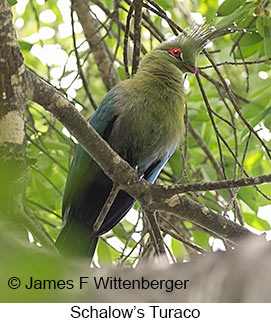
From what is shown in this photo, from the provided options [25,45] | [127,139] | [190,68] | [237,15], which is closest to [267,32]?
[237,15]

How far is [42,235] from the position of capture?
159 cm

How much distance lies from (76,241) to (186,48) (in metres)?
1.08

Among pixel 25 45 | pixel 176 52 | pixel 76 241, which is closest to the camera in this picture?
pixel 76 241

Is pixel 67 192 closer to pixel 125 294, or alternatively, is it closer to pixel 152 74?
pixel 152 74

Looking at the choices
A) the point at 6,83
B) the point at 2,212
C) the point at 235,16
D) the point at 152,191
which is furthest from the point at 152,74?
the point at 2,212

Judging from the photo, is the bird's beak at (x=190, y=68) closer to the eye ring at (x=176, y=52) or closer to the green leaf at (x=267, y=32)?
the eye ring at (x=176, y=52)

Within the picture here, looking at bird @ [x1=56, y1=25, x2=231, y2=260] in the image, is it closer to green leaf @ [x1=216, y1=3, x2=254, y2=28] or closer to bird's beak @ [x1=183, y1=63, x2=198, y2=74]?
bird's beak @ [x1=183, y1=63, x2=198, y2=74]

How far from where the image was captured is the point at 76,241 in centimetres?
251

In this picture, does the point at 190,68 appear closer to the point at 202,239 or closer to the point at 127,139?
the point at 127,139

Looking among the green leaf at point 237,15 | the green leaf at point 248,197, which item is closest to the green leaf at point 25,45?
the green leaf at point 237,15

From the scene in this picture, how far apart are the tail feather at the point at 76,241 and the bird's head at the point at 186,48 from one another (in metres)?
0.92

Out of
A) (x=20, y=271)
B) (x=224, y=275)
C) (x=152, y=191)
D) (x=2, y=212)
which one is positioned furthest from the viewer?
(x=152, y=191)

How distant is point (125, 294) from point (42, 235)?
2.66 feet

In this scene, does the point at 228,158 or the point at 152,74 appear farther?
the point at 228,158
